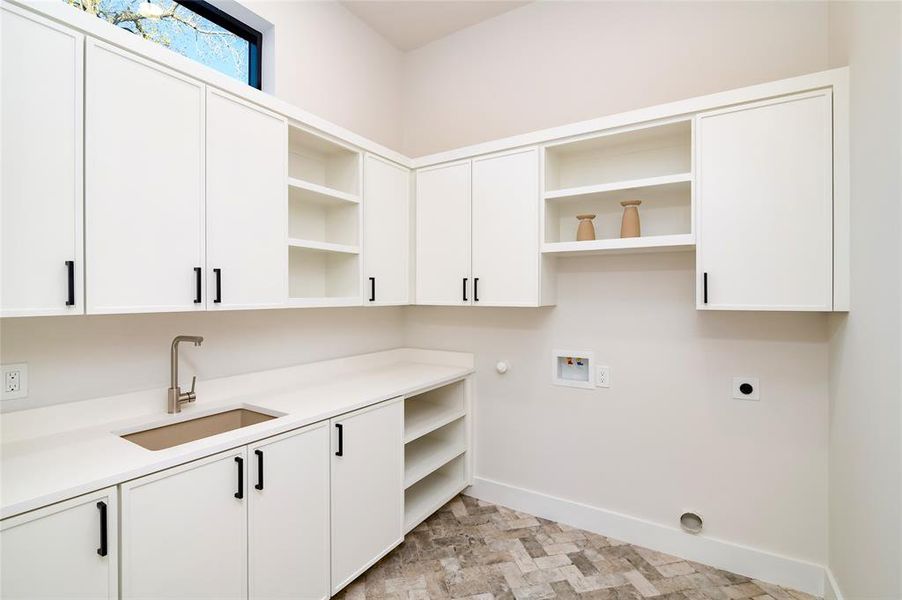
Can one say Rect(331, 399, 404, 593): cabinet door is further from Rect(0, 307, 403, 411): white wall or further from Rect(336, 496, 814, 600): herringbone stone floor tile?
Rect(0, 307, 403, 411): white wall

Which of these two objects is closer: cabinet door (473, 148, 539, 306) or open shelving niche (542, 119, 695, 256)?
open shelving niche (542, 119, 695, 256)

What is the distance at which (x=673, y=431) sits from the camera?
2.35m

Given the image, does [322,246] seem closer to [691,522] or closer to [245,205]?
[245,205]

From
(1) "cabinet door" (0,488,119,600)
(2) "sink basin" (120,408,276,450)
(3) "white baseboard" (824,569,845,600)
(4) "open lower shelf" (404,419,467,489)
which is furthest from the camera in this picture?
(4) "open lower shelf" (404,419,467,489)

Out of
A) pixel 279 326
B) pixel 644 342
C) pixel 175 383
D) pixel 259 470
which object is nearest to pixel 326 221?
pixel 279 326

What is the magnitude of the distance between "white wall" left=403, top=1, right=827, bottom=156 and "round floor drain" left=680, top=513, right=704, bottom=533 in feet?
7.46

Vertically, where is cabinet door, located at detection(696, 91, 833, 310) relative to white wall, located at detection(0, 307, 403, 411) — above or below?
above

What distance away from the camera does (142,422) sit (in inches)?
67.6

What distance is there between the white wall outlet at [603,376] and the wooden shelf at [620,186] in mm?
1020

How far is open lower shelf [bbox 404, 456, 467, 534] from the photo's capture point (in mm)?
2478

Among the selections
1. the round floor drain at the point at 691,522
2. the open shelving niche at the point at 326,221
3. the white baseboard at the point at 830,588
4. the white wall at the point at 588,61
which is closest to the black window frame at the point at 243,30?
the open shelving niche at the point at 326,221

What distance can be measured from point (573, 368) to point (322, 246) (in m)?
1.66

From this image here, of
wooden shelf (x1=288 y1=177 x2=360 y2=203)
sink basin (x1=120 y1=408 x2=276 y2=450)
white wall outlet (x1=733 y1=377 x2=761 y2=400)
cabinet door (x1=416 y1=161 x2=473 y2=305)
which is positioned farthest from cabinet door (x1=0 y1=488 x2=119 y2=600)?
white wall outlet (x1=733 y1=377 x2=761 y2=400)

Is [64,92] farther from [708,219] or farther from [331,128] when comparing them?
[708,219]
